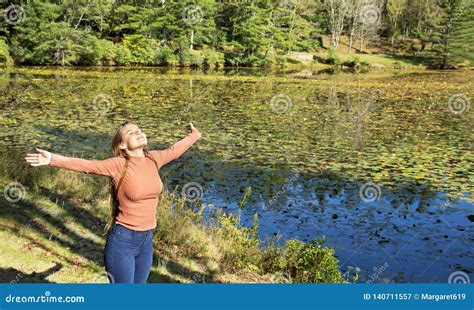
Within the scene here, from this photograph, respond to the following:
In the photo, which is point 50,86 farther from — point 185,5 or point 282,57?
point 282,57

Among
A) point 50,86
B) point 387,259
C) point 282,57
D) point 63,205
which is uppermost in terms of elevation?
point 282,57

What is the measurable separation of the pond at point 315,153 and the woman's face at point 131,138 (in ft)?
16.6

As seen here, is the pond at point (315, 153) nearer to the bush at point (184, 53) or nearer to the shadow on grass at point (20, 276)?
the shadow on grass at point (20, 276)

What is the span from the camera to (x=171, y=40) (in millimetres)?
56938

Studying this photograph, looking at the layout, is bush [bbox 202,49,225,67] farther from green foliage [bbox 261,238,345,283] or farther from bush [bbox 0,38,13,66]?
green foliage [bbox 261,238,345,283]

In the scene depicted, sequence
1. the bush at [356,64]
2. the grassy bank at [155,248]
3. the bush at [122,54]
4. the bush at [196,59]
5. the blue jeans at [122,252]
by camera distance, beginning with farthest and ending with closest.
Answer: the bush at [356,64]
the bush at [196,59]
the bush at [122,54]
the grassy bank at [155,248]
the blue jeans at [122,252]

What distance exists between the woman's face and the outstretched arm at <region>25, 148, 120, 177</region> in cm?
17

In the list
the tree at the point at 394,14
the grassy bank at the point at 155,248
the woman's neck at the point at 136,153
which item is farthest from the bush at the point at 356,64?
the woman's neck at the point at 136,153

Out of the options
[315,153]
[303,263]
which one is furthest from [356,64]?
[303,263]

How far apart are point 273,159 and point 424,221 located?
18.0 ft

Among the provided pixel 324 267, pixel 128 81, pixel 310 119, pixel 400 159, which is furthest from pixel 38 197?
pixel 128 81

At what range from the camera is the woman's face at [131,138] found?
457 centimetres

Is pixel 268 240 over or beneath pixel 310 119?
beneath

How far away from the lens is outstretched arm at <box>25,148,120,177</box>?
4.14m
